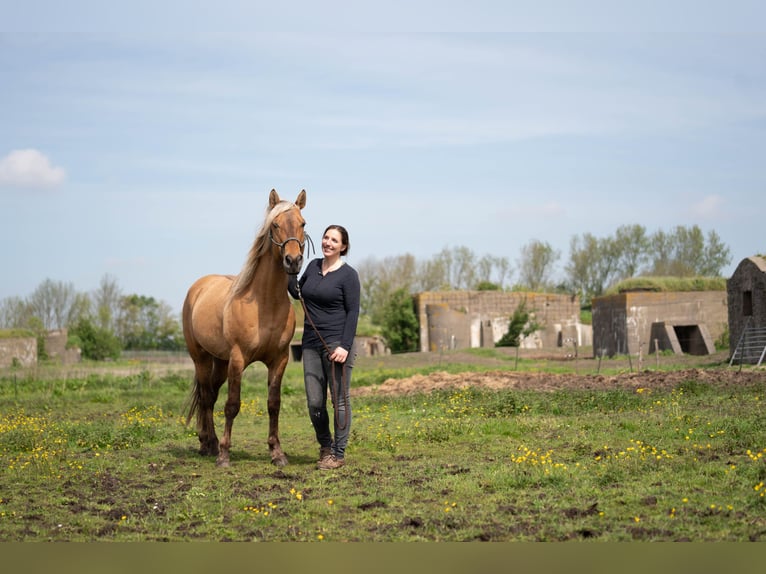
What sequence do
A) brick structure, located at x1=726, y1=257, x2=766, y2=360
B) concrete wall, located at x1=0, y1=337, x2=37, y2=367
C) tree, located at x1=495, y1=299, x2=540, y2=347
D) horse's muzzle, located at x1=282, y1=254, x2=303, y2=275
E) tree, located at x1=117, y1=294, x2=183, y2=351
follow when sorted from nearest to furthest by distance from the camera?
horse's muzzle, located at x1=282, y1=254, x2=303, y2=275 < brick structure, located at x1=726, y1=257, x2=766, y2=360 < concrete wall, located at x1=0, y1=337, x2=37, y2=367 < tree, located at x1=495, y1=299, x2=540, y2=347 < tree, located at x1=117, y1=294, x2=183, y2=351

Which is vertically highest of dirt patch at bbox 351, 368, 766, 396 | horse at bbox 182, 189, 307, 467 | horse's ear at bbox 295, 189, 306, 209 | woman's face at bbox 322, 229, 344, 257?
horse's ear at bbox 295, 189, 306, 209

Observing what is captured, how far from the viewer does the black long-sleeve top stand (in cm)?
759

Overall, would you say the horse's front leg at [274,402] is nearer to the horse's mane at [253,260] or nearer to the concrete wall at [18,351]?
the horse's mane at [253,260]

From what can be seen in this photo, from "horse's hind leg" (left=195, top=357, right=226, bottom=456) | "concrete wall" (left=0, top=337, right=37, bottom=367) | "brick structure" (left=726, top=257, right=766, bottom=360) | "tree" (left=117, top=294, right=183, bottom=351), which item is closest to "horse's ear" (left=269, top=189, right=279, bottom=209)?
"horse's hind leg" (left=195, top=357, right=226, bottom=456)

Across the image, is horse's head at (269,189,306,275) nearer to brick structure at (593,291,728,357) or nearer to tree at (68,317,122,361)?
brick structure at (593,291,728,357)

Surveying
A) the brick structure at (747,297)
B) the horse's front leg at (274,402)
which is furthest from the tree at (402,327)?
the horse's front leg at (274,402)

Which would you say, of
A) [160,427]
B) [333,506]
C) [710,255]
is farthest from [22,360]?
[710,255]

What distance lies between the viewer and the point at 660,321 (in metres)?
29.8

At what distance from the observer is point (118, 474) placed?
7812 mm

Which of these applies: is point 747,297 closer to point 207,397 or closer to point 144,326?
point 207,397

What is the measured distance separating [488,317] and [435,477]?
34.4 m

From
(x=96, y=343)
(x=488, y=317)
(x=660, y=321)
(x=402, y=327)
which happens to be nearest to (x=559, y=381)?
(x=660, y=321)

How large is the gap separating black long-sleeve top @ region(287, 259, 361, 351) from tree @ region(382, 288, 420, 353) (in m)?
31.0

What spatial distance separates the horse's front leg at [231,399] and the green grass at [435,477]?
0.22m
